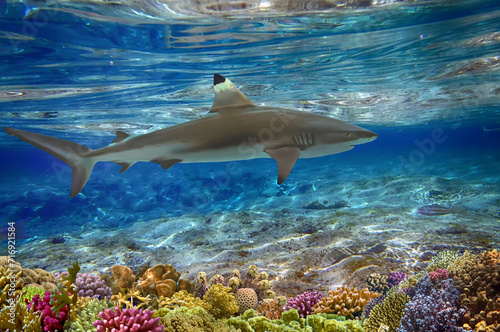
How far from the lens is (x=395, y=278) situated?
5.83 metres

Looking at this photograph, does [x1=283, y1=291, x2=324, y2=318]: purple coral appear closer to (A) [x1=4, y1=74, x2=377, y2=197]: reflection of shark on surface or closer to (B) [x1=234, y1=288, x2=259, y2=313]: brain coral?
(B) [x1=234, y1=288, x2=259, y2=313]: brain coral

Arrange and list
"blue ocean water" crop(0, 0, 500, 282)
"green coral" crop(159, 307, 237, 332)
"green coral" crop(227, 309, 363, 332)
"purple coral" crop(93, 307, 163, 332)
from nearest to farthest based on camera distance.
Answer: "purple coral" crop(93, 307, 163, 332), "green coral" crop(159, 307, 237, 332), "green coral" crop(227, 309, 363, 332), "blue ocean water" crop(0, 0, 500, 282)

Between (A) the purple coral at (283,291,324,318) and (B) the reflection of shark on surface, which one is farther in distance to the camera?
(A) the purple coral at (283,291,324,318)

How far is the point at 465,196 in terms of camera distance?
16016 mm

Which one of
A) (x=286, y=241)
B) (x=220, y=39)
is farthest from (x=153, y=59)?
(x=286, y=241)

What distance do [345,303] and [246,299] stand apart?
1891 millimetres

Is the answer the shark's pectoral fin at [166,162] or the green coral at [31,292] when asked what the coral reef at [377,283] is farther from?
the green coral at [31,292]

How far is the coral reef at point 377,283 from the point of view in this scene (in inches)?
221

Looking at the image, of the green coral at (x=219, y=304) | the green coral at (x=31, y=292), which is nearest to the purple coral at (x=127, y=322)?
the green coral at (x=219, y=304)

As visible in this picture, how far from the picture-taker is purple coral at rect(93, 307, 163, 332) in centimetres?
276

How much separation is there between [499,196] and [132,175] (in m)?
34.8

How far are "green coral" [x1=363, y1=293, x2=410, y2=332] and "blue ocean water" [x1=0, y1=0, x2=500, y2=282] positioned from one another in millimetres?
4917

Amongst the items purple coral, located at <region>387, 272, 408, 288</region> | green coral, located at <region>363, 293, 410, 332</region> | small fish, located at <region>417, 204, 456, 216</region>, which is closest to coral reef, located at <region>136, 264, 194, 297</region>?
green coral, located at <region>363, 293, 410, 332</region>

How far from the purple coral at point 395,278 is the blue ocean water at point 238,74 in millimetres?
3144
